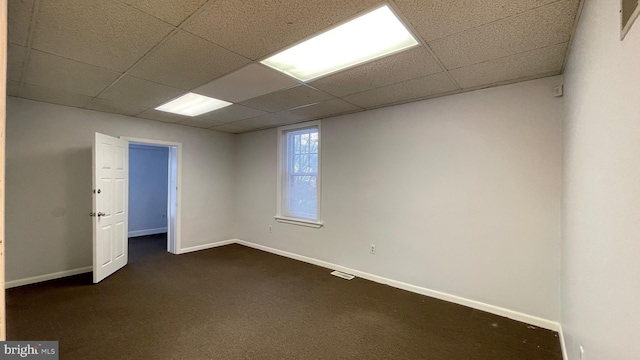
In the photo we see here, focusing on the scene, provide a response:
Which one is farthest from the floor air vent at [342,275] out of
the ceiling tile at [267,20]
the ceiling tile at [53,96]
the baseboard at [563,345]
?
the ceiling tile at [53,96]

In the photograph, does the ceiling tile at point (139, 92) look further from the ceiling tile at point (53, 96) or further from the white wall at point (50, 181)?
the white wall at point (50, 181)

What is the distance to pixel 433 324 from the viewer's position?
2.52 metres

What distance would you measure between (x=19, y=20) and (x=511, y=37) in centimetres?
320

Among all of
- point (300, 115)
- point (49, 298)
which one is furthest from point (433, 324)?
point (49, 298)

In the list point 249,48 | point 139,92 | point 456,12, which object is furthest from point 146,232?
point 456,12

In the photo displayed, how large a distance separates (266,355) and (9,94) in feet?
13.8

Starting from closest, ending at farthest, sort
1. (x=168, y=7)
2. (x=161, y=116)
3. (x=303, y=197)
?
1. (x=168, y=7)
2. (x=161, y=116)
3. (x=303, y=197)

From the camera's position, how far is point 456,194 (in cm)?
296

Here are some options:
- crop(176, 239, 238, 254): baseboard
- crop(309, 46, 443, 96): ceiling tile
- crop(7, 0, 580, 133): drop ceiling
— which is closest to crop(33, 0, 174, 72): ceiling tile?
crop(7, 0, 580, 133): drop ceiling

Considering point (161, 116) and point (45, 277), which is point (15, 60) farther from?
point (45, 277)

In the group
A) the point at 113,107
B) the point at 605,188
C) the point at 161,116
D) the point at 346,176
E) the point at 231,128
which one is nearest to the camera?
the point at 605,188

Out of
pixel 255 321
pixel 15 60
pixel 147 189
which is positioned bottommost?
pixel 255 321

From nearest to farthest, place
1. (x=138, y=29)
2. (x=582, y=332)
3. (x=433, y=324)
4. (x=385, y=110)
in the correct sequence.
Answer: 1. (x=582, y=332)
2. (x=138, y=29)
3. (x=433, y=324)
4. (x=385, y=110)

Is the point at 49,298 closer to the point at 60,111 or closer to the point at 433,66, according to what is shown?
the point at 60,111
